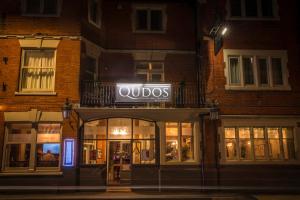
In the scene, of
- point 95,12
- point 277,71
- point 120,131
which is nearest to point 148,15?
point 95,12

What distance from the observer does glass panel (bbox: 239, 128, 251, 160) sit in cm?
1266

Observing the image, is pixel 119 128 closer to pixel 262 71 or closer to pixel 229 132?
pixel 229 132

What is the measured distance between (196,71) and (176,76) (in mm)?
1024

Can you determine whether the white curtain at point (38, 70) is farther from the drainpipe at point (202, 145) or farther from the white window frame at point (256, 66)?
the white window frame at point (256, 66)

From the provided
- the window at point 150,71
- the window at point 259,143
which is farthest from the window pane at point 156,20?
the window at point 259,143

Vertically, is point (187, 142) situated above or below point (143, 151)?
above

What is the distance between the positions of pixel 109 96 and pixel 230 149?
5840mm

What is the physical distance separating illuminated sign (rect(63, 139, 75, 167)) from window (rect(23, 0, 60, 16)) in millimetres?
5780

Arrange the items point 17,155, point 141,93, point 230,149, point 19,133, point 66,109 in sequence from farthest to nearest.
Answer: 1. point 230,149
2. point 141,93
3. point 19,133
4. point 17,155
5. point 66,109

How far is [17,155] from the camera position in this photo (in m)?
12.0

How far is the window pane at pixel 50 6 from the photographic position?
42.4 feet

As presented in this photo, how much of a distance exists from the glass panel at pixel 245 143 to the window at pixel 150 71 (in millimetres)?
4630

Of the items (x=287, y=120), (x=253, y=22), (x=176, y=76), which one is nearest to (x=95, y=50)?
(x=176, y=76)

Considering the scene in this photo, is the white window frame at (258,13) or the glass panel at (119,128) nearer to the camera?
the glass panel at (119,128)
